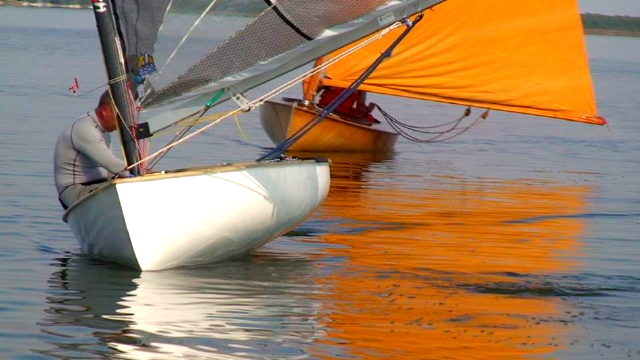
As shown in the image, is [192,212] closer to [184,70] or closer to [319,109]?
[184,70]

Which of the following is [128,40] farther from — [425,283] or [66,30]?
[66,30]

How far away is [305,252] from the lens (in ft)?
36.8

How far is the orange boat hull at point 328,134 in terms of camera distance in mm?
18781

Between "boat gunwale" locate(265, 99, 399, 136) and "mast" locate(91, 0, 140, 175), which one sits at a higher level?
Result: "mast" locate(91, 0, 140, 175)

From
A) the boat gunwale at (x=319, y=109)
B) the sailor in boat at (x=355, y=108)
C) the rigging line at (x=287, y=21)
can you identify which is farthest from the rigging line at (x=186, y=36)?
the sailor in boat at (x=355, y=108)

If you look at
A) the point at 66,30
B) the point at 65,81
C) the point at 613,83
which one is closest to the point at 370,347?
the point at 65,81

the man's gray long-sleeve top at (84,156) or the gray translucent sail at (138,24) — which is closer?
the gray translucent sail at (138,24)

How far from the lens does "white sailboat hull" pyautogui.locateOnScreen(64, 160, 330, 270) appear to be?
9.26m

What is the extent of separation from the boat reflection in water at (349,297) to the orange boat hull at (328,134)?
17.2 ft

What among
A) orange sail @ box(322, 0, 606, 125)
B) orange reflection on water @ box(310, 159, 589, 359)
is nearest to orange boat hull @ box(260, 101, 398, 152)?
orange sail @ box(322, 0, 606, 125)

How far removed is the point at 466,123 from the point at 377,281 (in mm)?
16504

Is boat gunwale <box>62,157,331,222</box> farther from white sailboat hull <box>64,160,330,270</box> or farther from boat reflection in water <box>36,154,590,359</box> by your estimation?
boat reflection in water <box>36,154,590,359</box>

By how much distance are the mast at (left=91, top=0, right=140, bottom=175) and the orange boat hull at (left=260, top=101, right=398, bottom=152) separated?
9005mm

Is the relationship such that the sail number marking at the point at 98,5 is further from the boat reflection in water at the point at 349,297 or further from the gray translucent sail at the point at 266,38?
the boat reflection in water at the point at 349,297
